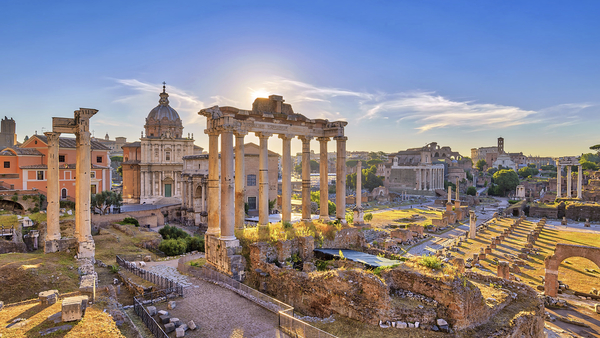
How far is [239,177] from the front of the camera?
16297 millimetres

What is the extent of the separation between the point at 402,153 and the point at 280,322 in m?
117

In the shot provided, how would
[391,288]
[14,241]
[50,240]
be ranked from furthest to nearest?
[14,241]
[50,240]
[391,288]

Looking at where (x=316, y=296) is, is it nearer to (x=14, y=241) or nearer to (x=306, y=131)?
(x=306, y=131)

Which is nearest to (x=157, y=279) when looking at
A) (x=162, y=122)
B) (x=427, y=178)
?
(x=162, y=122)

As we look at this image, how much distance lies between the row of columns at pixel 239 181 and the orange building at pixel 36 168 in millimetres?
28039

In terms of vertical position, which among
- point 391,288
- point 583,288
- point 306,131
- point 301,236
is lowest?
point 583,288

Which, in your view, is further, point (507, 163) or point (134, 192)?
point (507, 163)

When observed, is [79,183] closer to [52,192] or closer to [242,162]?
[52,192]

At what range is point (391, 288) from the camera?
11.1 metres

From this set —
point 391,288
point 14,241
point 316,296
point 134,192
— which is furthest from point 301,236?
point 134,192

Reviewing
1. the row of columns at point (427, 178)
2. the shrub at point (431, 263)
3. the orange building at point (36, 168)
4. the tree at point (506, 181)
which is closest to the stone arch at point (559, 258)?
the shrub at point (431, 263)

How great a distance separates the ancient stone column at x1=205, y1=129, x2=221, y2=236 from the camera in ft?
49.5

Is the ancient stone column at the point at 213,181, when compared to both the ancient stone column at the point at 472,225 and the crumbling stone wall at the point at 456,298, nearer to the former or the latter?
the crumbling stone wall at the point at 456,298

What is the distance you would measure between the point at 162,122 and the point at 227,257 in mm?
39667
